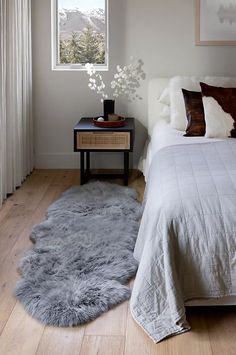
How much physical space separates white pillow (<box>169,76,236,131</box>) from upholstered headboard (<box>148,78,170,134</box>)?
8.3 inches

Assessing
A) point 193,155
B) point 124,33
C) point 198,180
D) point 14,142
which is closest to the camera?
point 198,180

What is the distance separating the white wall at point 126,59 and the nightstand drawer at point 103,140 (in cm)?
58

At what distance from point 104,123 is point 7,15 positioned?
120 centimetres

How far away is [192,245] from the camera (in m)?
2.63

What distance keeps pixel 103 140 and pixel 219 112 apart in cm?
106

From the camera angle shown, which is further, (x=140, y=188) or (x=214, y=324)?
(x=140, y=188)

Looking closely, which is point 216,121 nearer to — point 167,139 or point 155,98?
point 167,139

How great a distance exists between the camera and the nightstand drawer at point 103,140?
4863 millimetres

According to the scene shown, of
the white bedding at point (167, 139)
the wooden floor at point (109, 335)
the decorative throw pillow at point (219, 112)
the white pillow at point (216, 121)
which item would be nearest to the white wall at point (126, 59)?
the white bedding at point (167, 139)

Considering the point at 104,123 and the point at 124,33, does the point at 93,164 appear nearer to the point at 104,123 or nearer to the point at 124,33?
the point at 104,123

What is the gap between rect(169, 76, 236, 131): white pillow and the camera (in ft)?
15.3

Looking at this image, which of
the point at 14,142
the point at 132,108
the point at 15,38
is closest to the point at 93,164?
the point at 132,108

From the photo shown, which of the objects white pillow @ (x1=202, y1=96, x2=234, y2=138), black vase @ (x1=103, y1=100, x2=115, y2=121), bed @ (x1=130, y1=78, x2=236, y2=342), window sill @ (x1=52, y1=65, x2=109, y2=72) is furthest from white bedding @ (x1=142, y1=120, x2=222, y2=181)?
bed @ (x1=130, y1=78, x2=236, y2=342)

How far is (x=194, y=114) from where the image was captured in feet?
14.8
